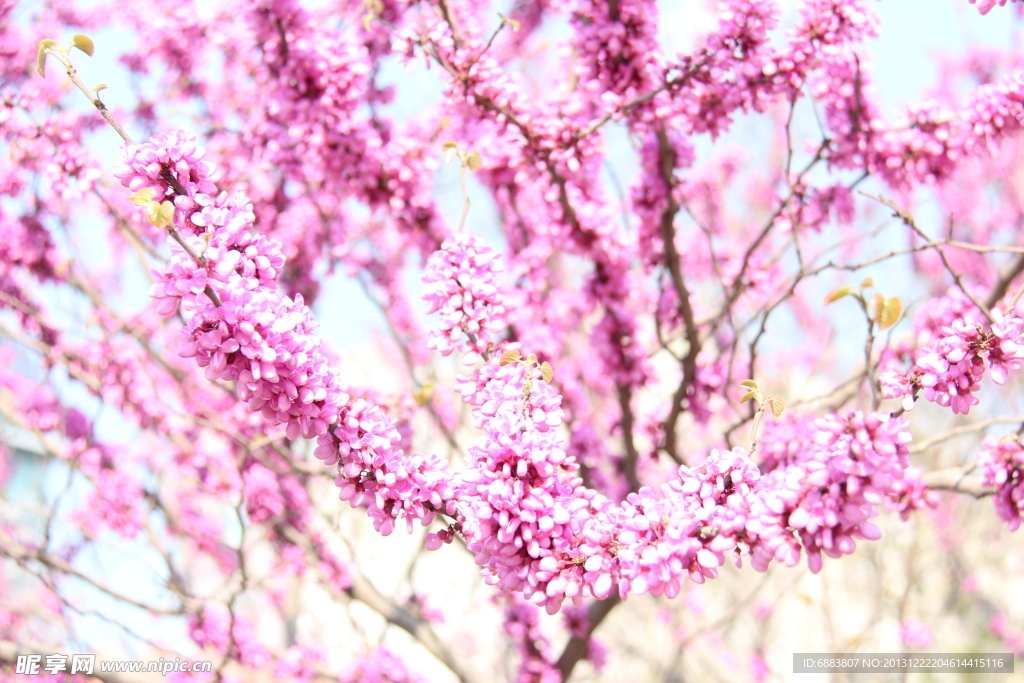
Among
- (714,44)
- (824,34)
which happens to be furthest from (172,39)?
(824,34)

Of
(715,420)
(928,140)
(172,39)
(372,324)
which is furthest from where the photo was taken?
(372,324)

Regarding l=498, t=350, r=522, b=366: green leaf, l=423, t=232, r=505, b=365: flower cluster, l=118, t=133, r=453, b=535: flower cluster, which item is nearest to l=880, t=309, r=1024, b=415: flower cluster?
→ l=498, t=350, r=522, b=366: green leaf

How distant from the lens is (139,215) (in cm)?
350

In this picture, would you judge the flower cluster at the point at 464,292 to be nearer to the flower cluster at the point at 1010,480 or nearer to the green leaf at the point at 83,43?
the green leaf at the point at 83,43

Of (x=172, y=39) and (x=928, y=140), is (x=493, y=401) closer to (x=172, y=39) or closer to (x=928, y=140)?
(x=928, y=140)

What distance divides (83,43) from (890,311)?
6.87 feet

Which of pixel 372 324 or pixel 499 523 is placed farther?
pixel 372 324

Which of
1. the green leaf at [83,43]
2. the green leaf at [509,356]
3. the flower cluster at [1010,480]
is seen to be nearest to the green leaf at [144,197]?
the green leaf at [83,43]

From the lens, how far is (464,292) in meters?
1.75

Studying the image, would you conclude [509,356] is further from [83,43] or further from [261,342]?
[83,43]

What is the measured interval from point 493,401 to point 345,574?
8.14 ft

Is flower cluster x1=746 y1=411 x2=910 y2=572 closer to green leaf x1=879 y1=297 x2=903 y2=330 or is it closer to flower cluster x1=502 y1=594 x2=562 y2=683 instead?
green leaf x1=879 y1=297 x2=903 y2=330

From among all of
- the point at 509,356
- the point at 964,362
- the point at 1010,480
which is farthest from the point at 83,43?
the point at 1010,480

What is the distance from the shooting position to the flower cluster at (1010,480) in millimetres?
1577
